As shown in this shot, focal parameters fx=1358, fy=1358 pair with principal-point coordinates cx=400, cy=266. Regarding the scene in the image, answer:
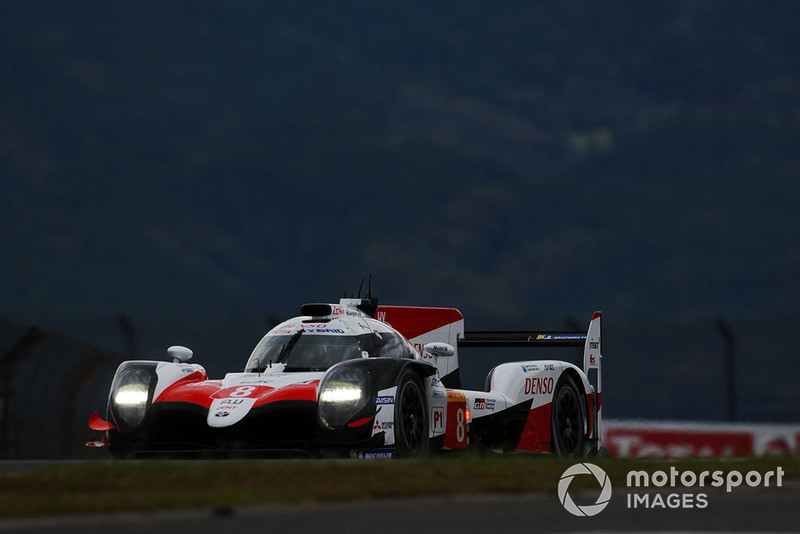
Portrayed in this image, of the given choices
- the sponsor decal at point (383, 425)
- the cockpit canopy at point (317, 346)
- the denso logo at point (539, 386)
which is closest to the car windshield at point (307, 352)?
the cockpit canopy at point (317, 346)

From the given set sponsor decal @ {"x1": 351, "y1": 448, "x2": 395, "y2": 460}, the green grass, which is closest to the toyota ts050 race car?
sponsor decal @ {"x1": 351, "y1": 448, "x2": 395, "y2": 460}

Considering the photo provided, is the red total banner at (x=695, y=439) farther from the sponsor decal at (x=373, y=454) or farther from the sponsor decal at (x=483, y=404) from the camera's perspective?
the sponsor decal at (x=373, y=454)

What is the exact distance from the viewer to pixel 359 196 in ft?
465

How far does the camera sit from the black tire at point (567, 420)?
1286 cm

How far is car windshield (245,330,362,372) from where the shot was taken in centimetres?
1120

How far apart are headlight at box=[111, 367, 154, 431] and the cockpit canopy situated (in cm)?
103

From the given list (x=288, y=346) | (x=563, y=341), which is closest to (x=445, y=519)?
(x=288, y=346)

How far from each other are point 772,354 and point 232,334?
6938mm

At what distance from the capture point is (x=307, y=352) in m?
11.3

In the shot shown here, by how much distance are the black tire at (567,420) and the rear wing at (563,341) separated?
47 cm

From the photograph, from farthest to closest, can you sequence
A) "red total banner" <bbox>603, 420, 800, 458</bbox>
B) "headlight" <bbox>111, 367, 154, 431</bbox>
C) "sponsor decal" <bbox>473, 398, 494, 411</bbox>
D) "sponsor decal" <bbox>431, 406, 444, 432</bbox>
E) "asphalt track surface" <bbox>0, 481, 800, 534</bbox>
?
"red total banner" <bbox>603, 420, 800, 458</bbox> → "sponsor decal" <bbox>473, 398, 494, 411</bbox> → "sponsor decal" <bbox>431, 406, 444, 432</bbox> → "headlight" <bbox>111, 367, 154, 431</bbox> → "asphalt track surface" <bbox>0, 481, 800, 534</bbox>

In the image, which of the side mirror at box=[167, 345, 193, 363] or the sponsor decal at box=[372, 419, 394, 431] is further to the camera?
the side mirror at box=[167, 345, 193, 363]

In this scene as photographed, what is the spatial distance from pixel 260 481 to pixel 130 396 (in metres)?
3.80

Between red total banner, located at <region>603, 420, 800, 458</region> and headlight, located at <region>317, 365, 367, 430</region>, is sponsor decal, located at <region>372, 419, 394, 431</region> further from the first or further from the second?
red total banner, located at <region>603, 420, 800, 458</region>
